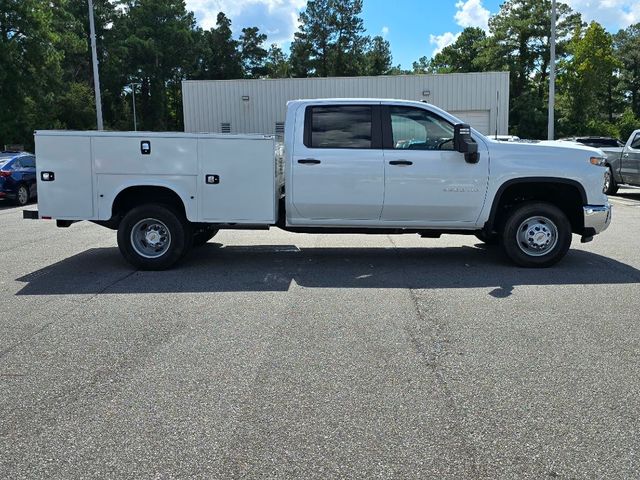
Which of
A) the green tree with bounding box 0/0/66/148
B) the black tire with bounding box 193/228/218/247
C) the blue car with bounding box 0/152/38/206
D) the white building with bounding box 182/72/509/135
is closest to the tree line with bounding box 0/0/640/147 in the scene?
the green tree with bounding box 0/0/66/148

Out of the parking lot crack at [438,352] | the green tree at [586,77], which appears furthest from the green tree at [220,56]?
the parking lot crack at [438,352]

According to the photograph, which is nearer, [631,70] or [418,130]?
[418,130]

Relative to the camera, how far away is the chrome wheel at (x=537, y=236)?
25.8 feet

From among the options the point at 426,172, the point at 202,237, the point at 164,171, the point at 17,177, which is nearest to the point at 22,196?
the point at 17,177

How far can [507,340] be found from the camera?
507 centimetres

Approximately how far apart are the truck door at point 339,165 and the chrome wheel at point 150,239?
1.76 m

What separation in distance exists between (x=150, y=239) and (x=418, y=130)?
12.3ft

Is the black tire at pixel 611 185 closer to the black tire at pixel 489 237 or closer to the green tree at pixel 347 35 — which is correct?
the black tire at pixel 489 237

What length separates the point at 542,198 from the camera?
8.19 metres

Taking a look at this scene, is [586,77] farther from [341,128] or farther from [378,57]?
[341,128]

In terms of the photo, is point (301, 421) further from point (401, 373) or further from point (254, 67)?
point (254, 67)

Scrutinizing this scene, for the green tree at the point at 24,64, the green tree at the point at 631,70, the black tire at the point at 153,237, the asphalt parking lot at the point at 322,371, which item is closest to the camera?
the asphalt parking lot at the point at 322,371

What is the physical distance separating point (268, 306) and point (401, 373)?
2.15 meters

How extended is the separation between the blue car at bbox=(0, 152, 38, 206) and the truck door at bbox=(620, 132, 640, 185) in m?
17.2
